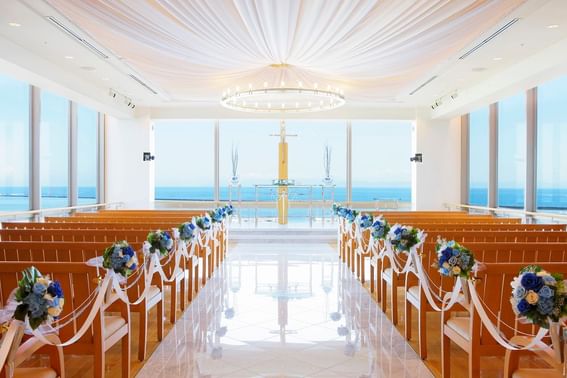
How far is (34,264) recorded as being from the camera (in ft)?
9.52

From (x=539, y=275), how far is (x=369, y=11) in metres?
4.11

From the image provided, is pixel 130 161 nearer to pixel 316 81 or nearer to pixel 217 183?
pixel 217 183

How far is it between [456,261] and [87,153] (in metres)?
11.9

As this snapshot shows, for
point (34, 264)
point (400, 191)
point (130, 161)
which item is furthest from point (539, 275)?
point (400, 191)

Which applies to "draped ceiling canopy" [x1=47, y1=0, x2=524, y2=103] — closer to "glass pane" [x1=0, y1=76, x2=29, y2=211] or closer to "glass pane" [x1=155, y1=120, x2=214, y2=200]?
"glass pane" [x1=0, y1=76, x2=29, y2=211]

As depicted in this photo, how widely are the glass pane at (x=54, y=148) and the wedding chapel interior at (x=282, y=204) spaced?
7 cm

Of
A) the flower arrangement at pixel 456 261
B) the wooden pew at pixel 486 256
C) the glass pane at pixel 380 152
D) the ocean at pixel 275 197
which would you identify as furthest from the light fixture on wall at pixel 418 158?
the flower arrangement at pixel 456 261

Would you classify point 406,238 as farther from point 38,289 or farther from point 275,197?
point 275,197

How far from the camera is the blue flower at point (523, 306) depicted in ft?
7.21

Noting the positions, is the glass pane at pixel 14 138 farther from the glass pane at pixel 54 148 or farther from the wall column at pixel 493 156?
the wall column at pixel 493 156

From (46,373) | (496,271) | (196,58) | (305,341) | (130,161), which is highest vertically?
(196,58)

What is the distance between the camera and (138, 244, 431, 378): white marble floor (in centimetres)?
369

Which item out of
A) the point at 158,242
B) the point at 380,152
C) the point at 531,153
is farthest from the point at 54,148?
the point at 380,152

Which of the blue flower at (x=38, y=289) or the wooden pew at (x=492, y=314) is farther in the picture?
the wooden pew at (x=492, y=314)
